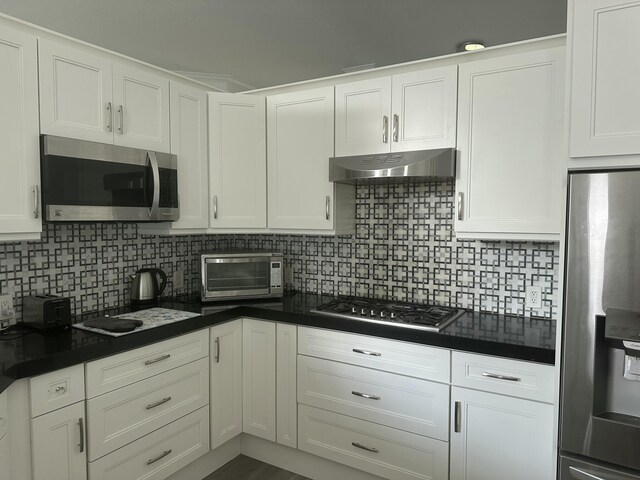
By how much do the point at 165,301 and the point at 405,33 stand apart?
237cm

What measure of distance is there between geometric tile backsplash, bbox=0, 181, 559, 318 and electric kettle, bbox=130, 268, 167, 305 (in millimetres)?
89

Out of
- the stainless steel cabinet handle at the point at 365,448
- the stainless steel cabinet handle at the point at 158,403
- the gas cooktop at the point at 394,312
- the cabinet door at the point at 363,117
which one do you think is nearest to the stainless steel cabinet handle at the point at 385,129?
the cabinet door at the point at 363,117

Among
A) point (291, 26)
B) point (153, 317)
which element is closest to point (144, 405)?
point (153, 317)

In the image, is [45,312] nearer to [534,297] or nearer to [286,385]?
[286,385]

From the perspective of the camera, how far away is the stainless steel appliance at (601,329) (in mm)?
1470

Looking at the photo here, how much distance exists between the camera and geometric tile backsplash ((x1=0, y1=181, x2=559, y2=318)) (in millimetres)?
2277

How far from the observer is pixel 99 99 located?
2.12 meters

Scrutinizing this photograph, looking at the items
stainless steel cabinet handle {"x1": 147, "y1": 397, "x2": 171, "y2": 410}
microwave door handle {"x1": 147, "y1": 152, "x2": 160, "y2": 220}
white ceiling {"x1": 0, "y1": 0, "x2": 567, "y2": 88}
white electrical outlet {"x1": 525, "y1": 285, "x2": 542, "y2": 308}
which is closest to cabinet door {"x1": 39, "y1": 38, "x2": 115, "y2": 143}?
microwave door handle {"x1": 147, "y1": 152, "x2": 160, "y2": 220}

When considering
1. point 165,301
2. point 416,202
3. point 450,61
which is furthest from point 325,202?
point 165,301

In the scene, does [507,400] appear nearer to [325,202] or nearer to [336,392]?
[336,392]

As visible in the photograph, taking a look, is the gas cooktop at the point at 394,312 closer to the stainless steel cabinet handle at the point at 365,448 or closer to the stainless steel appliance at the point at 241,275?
the stainless steel appliance at the point at 241,275

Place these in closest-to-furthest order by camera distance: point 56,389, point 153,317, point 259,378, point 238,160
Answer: point 56,389 < point 153,317 < point 259,378 < point 238,160

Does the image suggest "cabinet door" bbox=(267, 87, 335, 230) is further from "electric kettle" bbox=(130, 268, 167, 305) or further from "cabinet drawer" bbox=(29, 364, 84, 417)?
"cabinet drawer" bbox=(29, 364, 84, 417)

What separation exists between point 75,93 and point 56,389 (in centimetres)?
126
